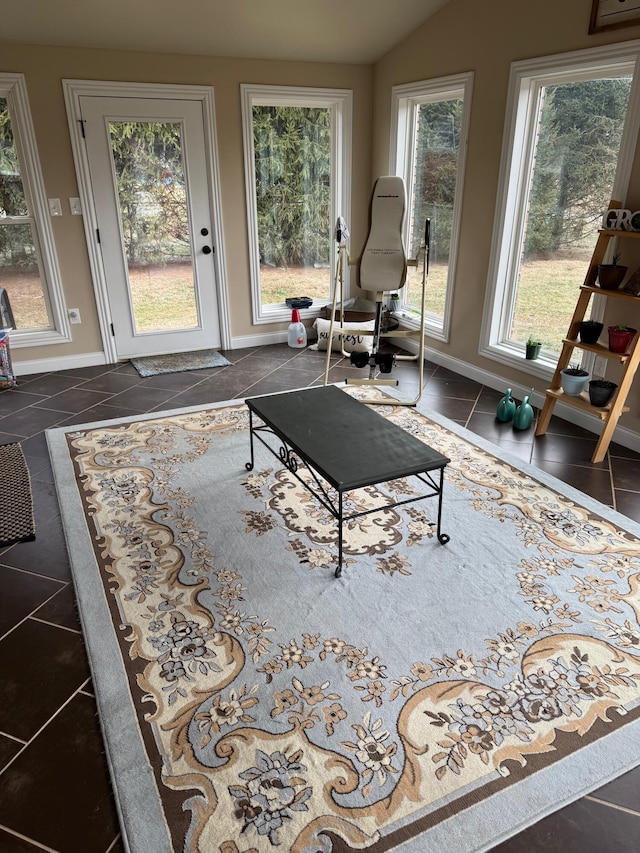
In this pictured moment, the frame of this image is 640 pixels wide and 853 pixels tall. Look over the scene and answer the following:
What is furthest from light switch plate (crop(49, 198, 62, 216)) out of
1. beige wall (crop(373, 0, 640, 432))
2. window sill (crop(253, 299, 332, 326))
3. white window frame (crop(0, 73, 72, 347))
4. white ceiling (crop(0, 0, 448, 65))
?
beige wall (crop(373, 0, 640, 432))

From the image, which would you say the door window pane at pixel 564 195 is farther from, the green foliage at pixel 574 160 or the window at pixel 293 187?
the window at pixel 293 187

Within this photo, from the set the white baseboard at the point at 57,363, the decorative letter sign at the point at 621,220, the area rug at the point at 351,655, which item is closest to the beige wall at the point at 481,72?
the decorative letter sign at the point at 621,220

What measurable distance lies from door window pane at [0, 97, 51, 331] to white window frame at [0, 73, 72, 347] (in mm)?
28

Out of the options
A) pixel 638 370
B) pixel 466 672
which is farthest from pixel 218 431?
pixel 638 370

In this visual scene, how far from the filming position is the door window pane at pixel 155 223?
4566 millimetres

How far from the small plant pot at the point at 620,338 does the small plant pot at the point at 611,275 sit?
0.75 ft

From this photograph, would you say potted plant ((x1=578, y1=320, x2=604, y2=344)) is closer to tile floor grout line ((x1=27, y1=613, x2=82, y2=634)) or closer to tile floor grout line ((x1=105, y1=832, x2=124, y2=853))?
tile floor grout line ((x1=27, y1=613, x2=82, y2=634))

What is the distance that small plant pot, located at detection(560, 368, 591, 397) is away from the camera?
11.2 ft

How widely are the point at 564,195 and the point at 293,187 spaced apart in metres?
2.43

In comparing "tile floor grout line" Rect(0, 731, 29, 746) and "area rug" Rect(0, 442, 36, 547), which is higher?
"area rug" Rect(0, 442, 36, 547)

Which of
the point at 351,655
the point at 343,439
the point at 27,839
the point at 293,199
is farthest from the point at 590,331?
the point at 27,839

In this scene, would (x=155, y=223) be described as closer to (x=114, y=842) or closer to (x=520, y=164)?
(x=520, y=164)

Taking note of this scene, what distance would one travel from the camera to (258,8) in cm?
400

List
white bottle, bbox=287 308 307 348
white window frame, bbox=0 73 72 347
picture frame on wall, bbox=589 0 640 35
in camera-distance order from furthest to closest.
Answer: white bottle, bbox=287 308 307 348 < white window frame, bbox=0 73 72 347 < picture frame on wall, bbox=589 0 640 35
